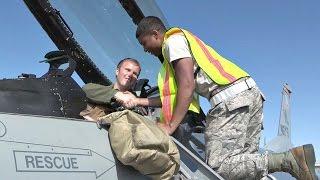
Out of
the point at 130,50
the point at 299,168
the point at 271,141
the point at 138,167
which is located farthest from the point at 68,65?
the point at 271,141

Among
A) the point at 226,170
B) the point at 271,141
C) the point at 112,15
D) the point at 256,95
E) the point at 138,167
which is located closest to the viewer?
the point at 138,167

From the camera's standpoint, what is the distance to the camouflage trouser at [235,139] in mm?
2566

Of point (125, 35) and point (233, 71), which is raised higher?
point (125, 35)

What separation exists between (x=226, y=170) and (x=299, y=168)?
420mm

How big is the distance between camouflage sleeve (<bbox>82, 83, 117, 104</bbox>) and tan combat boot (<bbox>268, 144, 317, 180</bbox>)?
1.01 m

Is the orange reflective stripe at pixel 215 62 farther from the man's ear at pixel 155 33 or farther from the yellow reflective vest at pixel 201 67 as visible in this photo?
the man's ear at pixel 155 33

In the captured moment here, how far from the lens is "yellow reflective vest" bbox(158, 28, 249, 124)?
2.76 metres

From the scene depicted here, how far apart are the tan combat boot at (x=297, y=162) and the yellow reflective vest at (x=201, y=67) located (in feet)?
1.78

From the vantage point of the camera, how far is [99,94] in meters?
2.76

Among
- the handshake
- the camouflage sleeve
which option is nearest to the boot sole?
the handshake

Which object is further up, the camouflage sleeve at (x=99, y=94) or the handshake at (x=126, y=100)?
the camouflage sleeve at (x=99, y=94)

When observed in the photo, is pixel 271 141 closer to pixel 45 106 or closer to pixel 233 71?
pixel 233 71

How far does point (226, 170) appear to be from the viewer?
2.55 m

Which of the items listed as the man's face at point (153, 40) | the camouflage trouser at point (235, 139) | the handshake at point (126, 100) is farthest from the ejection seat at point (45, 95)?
the camouflage trouser at point (235, 139)
